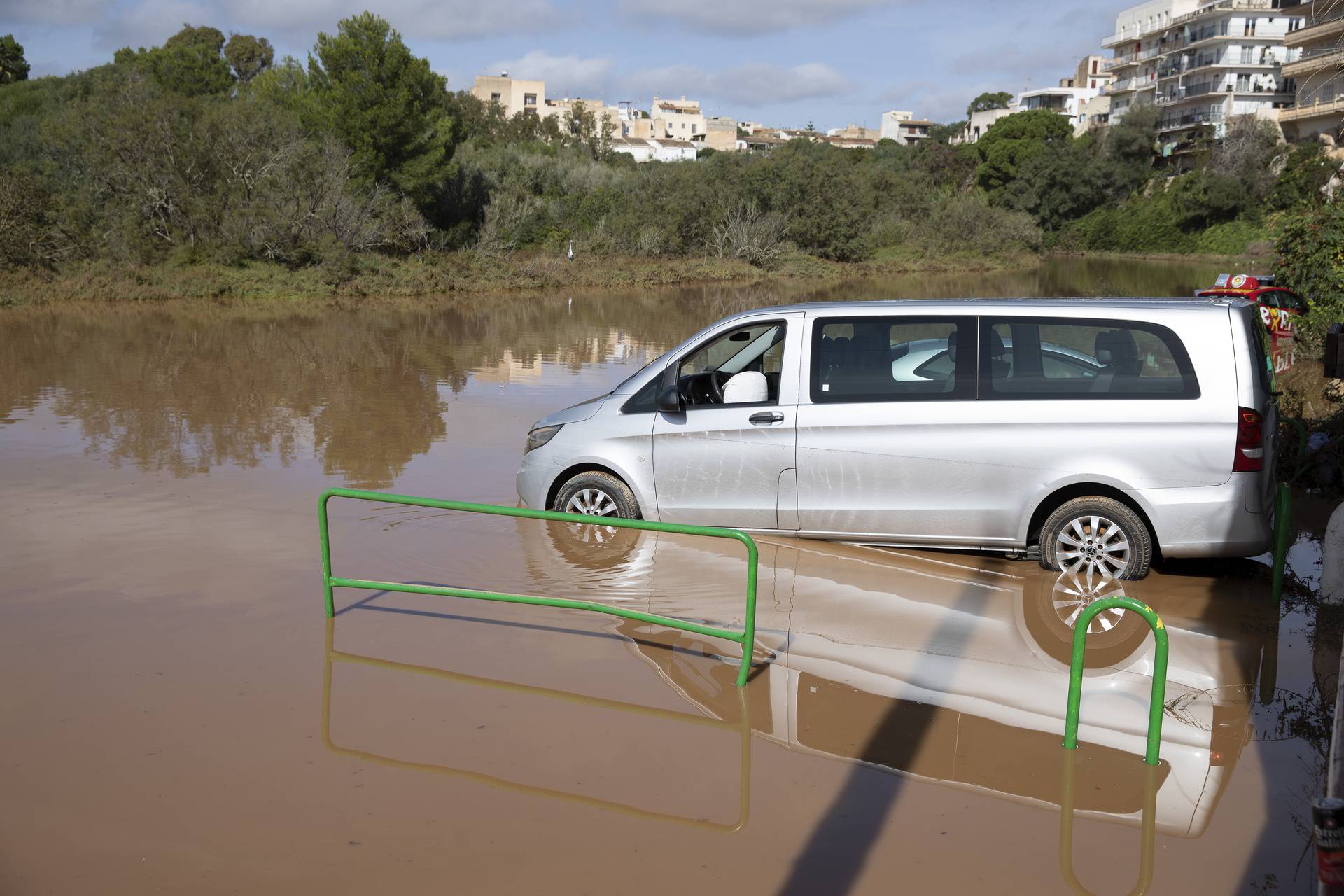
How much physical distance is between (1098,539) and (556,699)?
3928 millimetres

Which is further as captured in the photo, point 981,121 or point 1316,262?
point 981,121

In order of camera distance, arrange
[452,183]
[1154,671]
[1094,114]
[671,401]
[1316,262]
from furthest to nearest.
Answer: [1094,114], [452,183], [1316,262], [671,401], [1154,671]

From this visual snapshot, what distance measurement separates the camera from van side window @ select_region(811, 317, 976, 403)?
313 inches

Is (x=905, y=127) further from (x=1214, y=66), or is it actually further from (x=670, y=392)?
(x=670, y=392)

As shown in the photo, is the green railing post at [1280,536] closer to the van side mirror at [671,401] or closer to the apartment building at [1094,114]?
the van side mirror at [671,401]

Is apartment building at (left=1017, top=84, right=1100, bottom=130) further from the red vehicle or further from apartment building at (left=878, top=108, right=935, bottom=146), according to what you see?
the red vehicle

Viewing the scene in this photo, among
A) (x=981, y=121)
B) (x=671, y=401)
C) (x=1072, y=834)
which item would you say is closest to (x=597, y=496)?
(x=671, y=401)

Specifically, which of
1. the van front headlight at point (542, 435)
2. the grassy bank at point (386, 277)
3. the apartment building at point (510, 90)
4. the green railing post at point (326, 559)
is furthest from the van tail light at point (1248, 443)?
the apartment building at point (510, 90)

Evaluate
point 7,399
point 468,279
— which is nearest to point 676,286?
point 468,279

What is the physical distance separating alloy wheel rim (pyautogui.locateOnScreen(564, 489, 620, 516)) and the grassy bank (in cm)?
2697

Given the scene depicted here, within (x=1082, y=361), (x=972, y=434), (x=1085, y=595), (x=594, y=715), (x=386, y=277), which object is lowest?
(x=594, y=715)

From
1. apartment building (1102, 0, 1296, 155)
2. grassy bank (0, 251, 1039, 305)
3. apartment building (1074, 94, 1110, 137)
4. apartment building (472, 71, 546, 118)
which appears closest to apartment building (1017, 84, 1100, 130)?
apartment building (1074, 94, 1110, 137)

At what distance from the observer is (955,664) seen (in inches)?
255

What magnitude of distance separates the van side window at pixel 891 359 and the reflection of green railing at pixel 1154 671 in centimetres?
308
